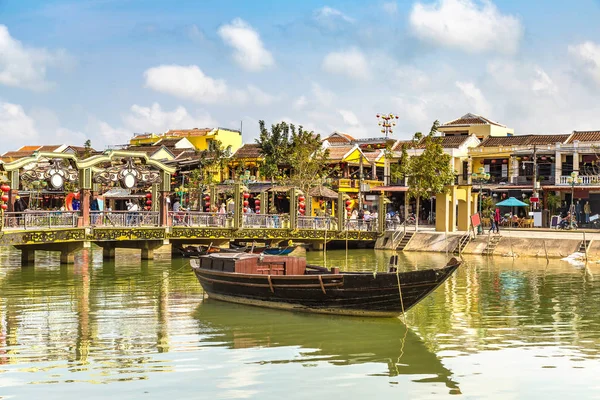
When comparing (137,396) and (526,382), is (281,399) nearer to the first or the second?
(137,396)

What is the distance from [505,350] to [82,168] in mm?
22155

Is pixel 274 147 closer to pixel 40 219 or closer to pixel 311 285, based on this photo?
pixel 40 219

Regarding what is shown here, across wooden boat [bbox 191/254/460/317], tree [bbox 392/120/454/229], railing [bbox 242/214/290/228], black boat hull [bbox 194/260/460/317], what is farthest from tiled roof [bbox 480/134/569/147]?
black boat hull [bbox 194/260/460/317]

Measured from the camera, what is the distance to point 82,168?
34.3 meters

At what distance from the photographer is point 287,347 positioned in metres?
18.0

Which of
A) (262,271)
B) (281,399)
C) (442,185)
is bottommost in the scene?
(281,399)

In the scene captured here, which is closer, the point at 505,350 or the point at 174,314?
the point at 505,350

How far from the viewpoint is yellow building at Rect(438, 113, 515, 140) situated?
68.9 metres

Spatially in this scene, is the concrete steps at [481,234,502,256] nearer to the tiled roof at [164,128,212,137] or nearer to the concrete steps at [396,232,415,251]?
the concrete steps at [396,232,415,251]

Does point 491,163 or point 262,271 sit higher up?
point 491,163

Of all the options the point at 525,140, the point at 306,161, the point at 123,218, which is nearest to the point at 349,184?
the point at 306,161

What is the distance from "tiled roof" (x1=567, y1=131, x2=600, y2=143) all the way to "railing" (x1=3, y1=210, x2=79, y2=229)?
38.0 metres

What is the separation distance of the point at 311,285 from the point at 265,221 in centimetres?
1981

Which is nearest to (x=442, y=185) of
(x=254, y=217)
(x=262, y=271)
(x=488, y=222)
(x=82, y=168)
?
(x=488, y=222)
